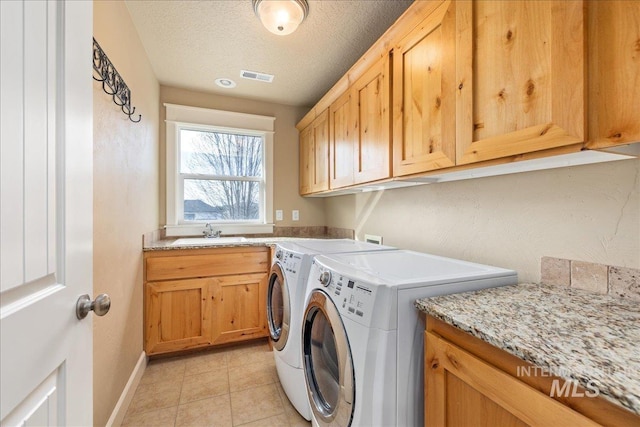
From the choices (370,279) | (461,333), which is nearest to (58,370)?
(370,279)

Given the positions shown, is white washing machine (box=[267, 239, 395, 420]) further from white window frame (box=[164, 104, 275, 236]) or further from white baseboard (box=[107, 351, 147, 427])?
white window frame (box=[164, 104, 275, 236])

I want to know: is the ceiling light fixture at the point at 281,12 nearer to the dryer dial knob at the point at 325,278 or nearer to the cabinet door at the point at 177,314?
the dryer dial knob at the point at 325,278

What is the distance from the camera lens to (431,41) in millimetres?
1246

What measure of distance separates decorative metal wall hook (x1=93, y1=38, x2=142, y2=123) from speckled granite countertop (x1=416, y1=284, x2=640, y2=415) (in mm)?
1631

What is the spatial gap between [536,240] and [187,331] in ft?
7.80

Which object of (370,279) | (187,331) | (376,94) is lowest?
(187,331)

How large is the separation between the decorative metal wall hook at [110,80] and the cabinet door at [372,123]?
1374mm

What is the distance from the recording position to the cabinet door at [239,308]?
2.29 m

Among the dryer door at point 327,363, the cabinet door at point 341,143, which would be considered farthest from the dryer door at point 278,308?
the cabinet door at point 341,143

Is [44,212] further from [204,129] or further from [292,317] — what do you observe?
[204,129]

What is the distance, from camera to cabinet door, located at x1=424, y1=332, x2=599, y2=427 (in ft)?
1.93

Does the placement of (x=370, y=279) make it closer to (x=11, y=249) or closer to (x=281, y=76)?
(x=11, y=249)

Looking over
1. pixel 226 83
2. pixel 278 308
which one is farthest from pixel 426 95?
pixel 226 83

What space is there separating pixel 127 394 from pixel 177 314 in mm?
599
